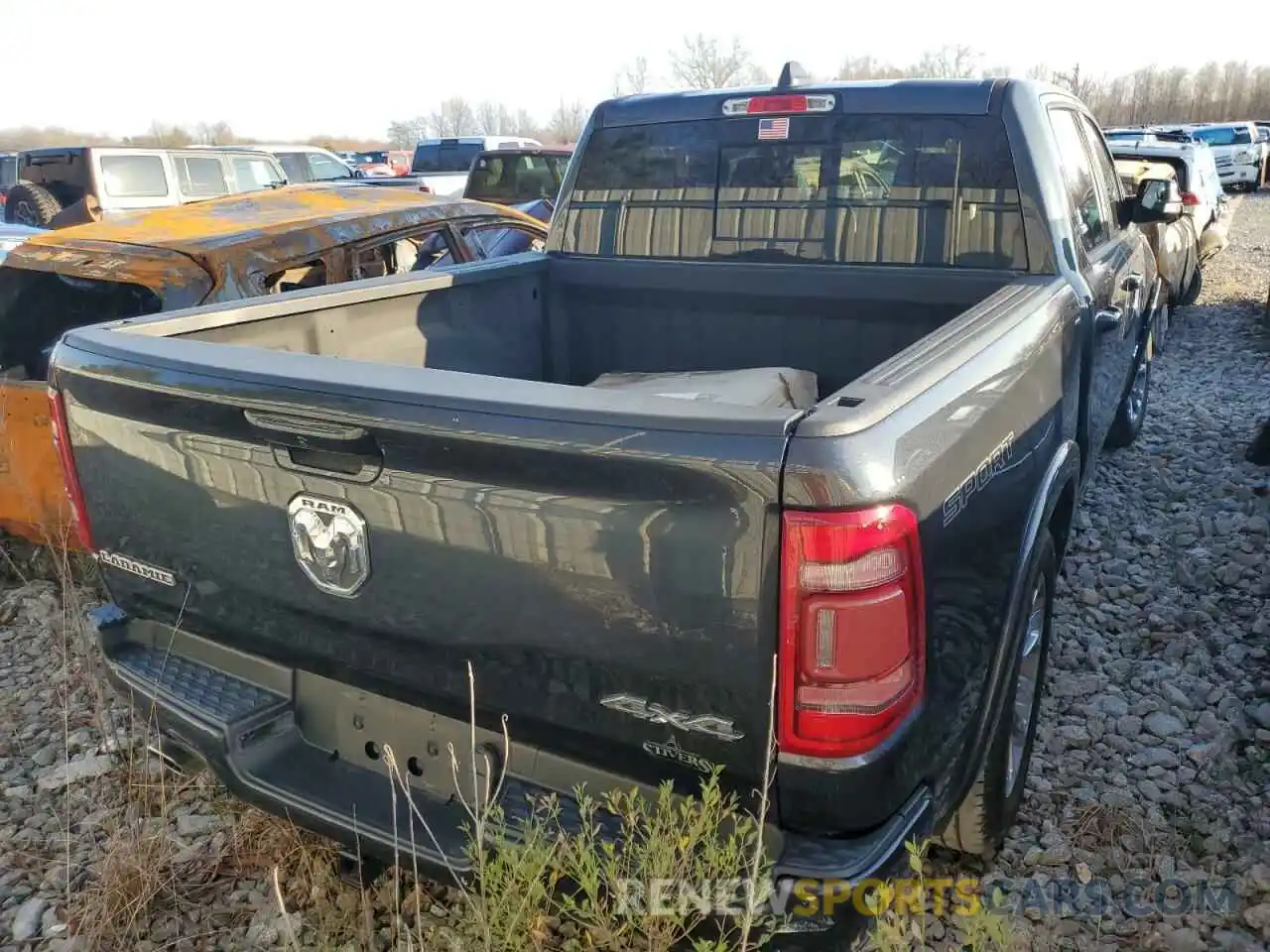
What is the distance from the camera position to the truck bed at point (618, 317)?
331 cm

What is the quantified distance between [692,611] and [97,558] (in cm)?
178

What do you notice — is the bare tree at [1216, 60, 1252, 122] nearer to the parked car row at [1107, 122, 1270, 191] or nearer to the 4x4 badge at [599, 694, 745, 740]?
the parked car row at [1107, 122, 1270, 191]

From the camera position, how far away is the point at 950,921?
2633mm

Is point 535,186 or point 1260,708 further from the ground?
point 535,186

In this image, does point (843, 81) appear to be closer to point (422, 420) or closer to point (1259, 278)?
point (422, 420)

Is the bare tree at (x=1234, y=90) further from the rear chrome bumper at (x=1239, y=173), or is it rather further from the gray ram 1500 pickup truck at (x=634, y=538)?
the gray ram 1500 pickup truck at (x=634, y=538)

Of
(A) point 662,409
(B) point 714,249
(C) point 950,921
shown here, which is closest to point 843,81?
(B) point 714,249

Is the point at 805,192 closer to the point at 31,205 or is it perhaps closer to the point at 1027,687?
the point at 1027,687

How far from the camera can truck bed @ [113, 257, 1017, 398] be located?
3.31 m

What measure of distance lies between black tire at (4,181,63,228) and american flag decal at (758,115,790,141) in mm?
11176

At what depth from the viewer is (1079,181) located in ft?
12.3

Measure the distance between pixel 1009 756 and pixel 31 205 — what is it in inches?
521

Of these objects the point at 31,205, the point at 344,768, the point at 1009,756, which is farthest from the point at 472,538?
the point at 31,205

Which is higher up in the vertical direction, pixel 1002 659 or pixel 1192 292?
pixel 1002 659
